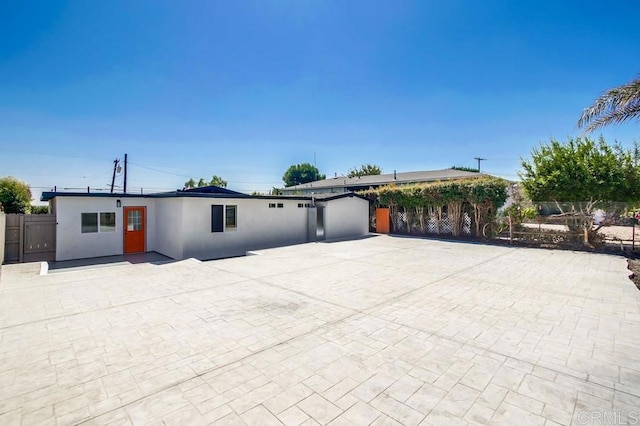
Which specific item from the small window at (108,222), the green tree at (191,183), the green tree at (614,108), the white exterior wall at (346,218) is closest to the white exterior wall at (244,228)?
the white exterior wall at (346,218)

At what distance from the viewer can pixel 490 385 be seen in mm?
2975

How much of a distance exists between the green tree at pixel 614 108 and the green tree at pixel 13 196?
28.5 m

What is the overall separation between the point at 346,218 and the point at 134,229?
10.4 metres

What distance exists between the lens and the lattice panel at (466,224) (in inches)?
619

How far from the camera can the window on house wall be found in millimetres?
11495

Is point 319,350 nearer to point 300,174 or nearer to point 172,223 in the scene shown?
point 172,223

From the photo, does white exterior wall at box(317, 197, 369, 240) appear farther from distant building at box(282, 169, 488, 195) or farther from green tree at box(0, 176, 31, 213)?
green tree at box(0, 176, 31, 213)

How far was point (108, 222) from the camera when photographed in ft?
37.0

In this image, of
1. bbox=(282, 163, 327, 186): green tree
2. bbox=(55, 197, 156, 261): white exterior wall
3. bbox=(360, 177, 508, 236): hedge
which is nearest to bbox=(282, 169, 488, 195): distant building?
bbox=(360, 177, 508, 236): hedge

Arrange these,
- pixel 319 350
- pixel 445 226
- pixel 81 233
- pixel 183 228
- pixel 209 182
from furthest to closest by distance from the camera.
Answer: pixel 209 182 < pixel 445 226 < pixel 81 233 < pixel 183 228 < pixel 319 350

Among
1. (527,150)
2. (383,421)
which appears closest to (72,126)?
(383,421)

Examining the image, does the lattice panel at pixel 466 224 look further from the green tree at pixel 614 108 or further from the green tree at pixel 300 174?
the green tree at pixel 300 174

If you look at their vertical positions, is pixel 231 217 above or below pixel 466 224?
above

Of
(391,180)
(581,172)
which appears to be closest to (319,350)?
(581,172)
